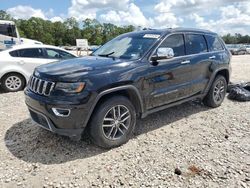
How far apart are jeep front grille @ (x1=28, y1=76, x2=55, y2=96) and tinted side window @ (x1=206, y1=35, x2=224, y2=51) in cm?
379

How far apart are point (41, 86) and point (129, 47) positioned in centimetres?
178

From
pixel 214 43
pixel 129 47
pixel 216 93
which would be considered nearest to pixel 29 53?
pixel 129 47

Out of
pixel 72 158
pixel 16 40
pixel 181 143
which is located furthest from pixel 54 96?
pixel 16 40

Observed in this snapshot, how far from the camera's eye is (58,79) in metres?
3.90

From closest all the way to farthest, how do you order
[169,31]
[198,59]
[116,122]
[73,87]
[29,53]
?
[73,87], [116,122], [169,31], [198,59], [29,53]

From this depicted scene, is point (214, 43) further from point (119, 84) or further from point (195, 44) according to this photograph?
point (119, 84)

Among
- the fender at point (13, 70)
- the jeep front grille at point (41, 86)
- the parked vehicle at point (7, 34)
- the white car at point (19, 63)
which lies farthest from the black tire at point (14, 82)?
the parked vehicle at point (7, 34)

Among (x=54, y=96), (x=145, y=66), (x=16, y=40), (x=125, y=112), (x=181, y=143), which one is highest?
(x=16, y=40)

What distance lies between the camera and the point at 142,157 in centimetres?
412

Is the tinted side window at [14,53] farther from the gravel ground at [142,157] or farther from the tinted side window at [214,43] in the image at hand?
the tinted side window at [214,43]

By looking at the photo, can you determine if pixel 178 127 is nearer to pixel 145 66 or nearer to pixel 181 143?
pixel 181 143

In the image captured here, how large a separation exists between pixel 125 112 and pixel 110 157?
2.45 ft

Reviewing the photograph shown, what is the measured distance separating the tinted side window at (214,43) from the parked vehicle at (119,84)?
0.35 m

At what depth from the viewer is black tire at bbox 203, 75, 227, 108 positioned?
6.32 m
